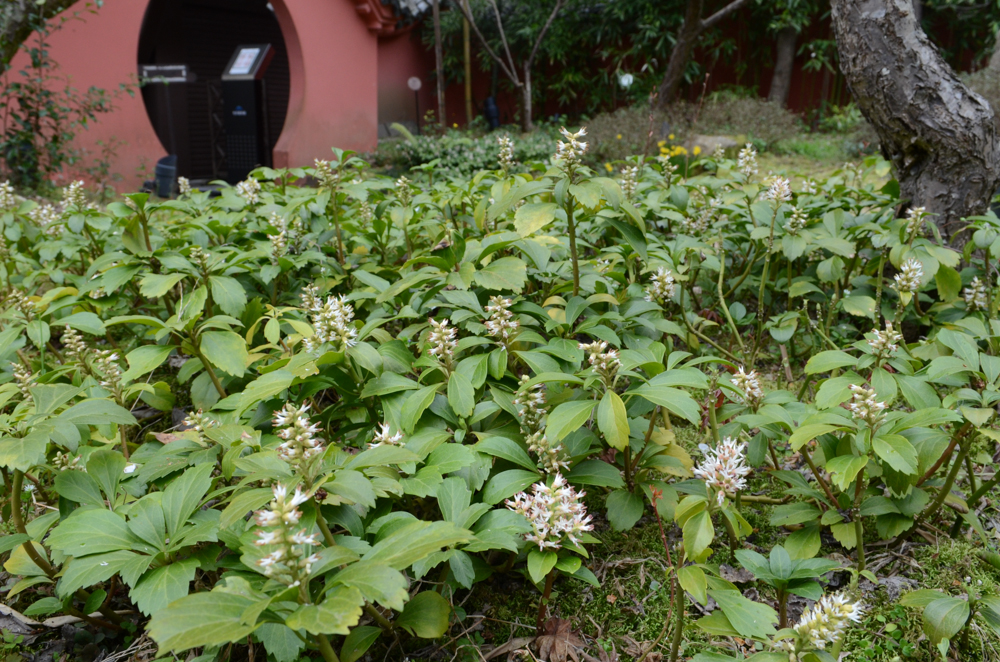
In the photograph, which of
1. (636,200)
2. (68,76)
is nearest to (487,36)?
(68,76)

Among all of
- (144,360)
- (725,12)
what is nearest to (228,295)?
(144,360)

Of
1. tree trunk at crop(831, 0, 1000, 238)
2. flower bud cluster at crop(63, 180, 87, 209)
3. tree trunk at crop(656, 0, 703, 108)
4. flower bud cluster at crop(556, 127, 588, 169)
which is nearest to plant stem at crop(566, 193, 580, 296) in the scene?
flower bud cluster at crop(556, 127, 588, 169)

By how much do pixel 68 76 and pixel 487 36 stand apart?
9073mm

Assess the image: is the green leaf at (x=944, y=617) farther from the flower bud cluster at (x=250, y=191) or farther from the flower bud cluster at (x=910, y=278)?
the flower bud cluster at (x=250, y=191)

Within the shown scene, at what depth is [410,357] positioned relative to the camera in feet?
5.63

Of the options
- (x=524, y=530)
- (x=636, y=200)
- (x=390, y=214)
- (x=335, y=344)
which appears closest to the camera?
(x=524, y=530)

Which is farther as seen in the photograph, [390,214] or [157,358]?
[390,214]

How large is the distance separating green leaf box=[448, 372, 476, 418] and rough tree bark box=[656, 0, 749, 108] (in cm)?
942

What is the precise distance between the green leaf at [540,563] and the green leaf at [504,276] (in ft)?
2.45

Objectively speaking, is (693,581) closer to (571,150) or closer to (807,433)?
(807,433)

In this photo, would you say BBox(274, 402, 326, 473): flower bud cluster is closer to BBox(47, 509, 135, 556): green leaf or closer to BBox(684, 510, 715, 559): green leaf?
BBox(47, 509, 135, 556): green leaf

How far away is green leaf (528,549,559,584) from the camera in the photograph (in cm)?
119

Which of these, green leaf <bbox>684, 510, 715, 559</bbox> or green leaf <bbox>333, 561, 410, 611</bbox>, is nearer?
green leaf <bbox>333, 561, 410, 611</bbox>

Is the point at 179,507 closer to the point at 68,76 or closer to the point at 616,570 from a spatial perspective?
the point at 616,570
